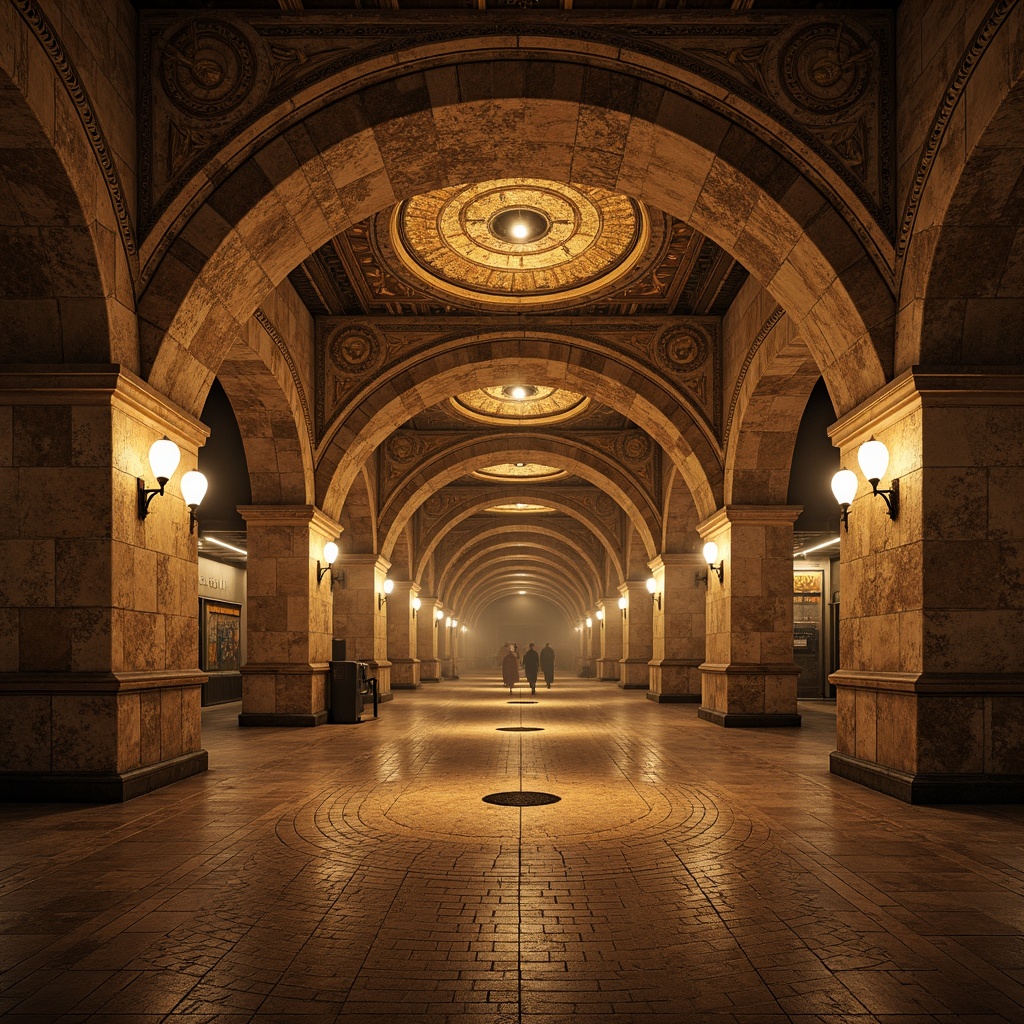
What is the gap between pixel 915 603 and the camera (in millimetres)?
7117

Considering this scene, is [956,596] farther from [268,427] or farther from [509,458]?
[509,458]

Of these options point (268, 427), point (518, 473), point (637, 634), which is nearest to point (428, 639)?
point (518, 473)

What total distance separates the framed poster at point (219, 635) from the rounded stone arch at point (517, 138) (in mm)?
12248

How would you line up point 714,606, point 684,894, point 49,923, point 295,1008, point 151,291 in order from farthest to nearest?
point 714,606 → point 151,291 → point 684,894 → point 49,923 → point 295,1008

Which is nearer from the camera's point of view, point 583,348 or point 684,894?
point 684,894

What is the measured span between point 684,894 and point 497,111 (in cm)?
669

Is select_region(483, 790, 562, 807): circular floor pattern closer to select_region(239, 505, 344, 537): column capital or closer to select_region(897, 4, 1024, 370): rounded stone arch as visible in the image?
select_region(897, 4, 1024, 370): rounded stone arch

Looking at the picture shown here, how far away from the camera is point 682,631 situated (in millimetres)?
18984

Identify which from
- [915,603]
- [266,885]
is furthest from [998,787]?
[266,885]

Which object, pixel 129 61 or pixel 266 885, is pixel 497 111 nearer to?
pixel 129 61

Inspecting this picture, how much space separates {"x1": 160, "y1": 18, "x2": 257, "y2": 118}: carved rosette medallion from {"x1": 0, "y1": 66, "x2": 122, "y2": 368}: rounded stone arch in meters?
1.31

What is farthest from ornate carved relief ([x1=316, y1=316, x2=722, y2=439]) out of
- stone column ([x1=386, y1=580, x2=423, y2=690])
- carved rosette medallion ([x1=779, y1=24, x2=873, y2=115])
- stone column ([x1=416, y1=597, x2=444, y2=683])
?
stone column ([x1=416, y1=597, x2=444, y2=683])

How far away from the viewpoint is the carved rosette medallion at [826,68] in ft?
26.3

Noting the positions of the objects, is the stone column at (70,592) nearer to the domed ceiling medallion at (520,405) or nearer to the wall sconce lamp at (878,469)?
the wall sconce lamp at (878,469)
